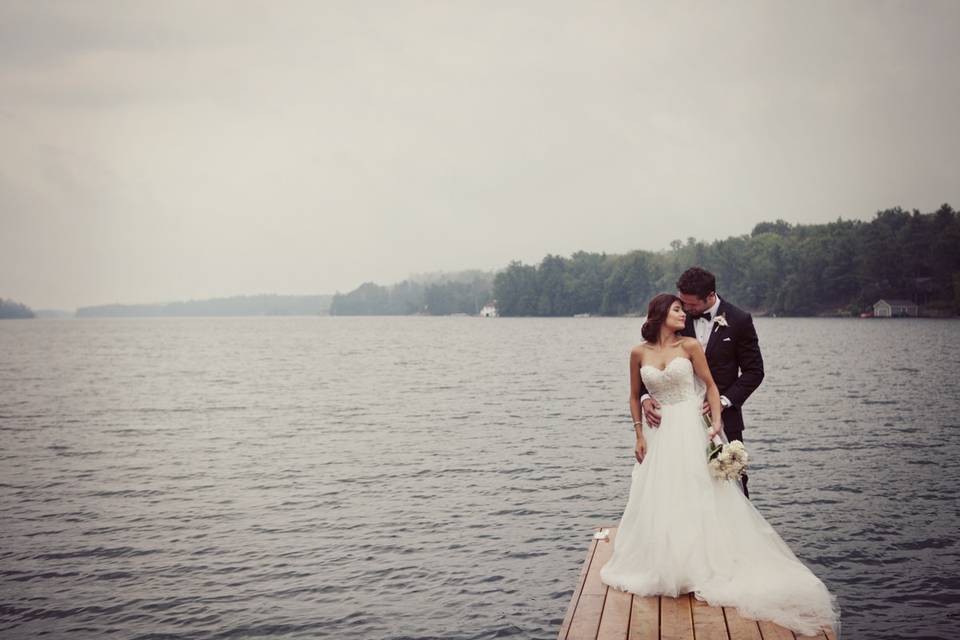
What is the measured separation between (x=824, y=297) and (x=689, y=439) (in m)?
166

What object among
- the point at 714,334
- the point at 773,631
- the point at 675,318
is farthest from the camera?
the point at 714,334

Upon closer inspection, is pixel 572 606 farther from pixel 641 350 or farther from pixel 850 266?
pixel 850 266

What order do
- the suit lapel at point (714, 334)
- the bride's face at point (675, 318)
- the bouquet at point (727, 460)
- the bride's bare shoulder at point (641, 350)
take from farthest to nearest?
the suit lapel at point (714, 334) < the bride's bare shoulder at point (641, 350) < the bride's face at point (675, 318) < the bouquet at point (727, 460)

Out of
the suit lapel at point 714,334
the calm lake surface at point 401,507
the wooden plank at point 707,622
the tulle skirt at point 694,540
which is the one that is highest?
the suit lapel at point 714,334

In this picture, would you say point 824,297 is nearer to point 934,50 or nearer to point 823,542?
point 934,50

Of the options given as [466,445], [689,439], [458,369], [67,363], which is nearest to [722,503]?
[689,439]

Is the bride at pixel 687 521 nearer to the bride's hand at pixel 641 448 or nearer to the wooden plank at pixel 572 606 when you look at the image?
the bride's hand at pixel 641 448

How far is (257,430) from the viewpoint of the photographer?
28688mm

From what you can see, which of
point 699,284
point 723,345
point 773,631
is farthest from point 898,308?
point 773,631

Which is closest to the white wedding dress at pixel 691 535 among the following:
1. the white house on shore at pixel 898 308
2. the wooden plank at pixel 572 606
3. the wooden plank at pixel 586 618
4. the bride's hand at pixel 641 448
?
the bride's hand at pixel 641 448

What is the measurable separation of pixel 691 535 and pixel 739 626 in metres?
0.98

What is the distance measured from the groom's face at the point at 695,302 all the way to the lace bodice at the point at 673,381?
0.75 metres

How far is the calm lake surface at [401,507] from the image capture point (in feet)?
34.6

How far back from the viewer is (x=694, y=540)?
6789 mm
